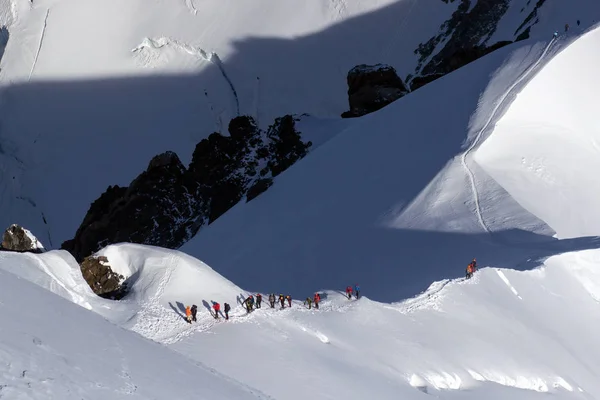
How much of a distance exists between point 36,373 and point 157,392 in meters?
2.03

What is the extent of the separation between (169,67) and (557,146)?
3619 centimetres

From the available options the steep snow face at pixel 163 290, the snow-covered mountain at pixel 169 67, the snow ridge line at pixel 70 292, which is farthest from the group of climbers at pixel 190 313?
the snow-covered mountain at pixel 169 67

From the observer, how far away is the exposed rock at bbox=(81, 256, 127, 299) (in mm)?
23891

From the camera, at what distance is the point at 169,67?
2766 inches

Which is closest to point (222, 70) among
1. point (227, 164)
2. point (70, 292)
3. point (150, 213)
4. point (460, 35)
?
point (227, 164)

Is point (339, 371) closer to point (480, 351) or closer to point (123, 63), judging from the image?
point (480, 351)

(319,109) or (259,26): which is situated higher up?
(259,26)

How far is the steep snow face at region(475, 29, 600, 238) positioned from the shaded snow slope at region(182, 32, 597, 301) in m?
0.78

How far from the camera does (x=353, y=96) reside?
201 feet

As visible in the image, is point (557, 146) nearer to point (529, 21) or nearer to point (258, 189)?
point (258, 189)

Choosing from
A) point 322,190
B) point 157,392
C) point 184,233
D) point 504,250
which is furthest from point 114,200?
point 157,392

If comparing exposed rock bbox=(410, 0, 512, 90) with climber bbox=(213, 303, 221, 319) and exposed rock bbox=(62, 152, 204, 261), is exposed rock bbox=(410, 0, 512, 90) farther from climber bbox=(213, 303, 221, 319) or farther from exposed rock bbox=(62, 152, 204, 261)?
climber bbox=(213, 303, 221, 319)

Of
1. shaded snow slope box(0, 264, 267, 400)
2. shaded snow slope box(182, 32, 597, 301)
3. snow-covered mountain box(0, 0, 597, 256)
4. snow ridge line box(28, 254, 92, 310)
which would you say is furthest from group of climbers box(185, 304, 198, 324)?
snow-covered mountain box(0, 0, 597, 256)

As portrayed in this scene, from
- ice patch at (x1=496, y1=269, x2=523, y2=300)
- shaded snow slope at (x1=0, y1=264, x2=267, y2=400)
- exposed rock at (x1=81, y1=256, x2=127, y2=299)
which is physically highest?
ice patch at (x1=496, y1=269, x2=523, y2=300)
